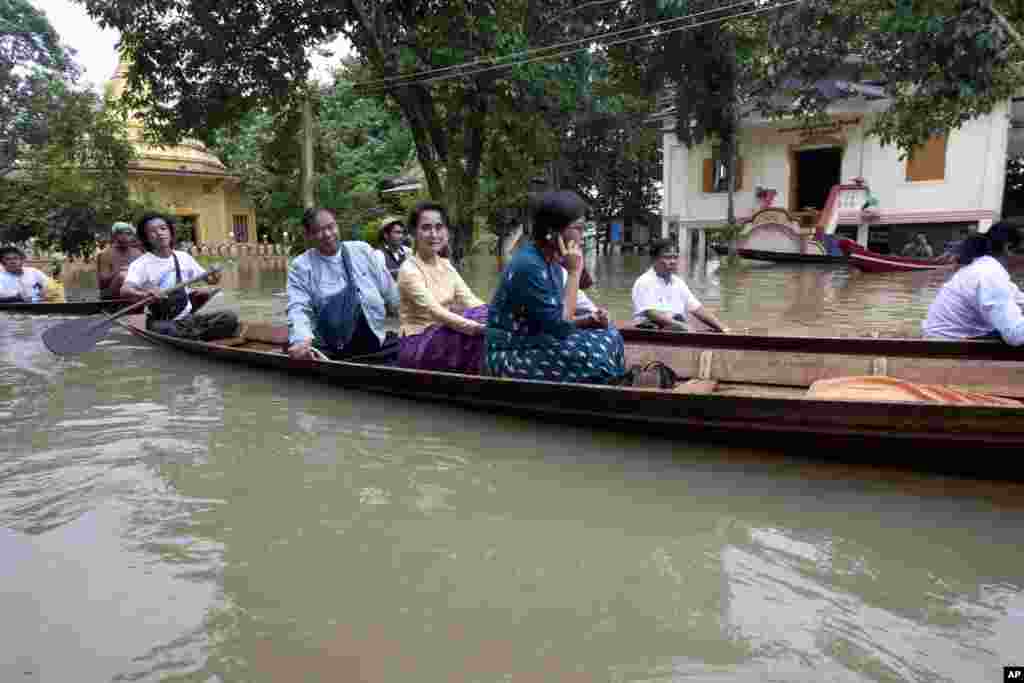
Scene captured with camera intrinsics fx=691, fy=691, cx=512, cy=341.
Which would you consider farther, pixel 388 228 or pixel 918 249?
pixel 918 249

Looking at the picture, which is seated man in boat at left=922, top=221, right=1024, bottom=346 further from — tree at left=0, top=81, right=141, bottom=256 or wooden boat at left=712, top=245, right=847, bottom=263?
→ tree at left=0, top=81, right=141, bottom=256

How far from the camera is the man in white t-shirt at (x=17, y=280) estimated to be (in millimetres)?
8719

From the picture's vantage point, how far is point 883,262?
13.2 meters

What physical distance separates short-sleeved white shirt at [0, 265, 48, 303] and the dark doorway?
1680cm

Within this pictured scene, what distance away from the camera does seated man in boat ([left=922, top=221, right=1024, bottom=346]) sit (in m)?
3.69

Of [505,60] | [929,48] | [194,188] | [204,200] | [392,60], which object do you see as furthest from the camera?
[204,200]

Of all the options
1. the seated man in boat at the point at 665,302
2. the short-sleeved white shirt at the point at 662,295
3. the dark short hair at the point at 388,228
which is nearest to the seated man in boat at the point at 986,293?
the seated man in boat at the point at 665,302

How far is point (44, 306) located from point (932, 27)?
35.0 feet

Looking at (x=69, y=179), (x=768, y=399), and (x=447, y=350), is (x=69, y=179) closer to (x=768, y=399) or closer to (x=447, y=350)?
(x=447, y=350)

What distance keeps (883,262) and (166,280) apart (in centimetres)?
1233

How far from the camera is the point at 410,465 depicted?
3566mm

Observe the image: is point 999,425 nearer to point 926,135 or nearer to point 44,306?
point 926,135

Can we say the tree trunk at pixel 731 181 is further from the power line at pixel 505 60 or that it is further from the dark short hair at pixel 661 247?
the dark short hair at pixel 661 247

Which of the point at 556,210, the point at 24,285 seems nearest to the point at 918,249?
the point at 556,210
